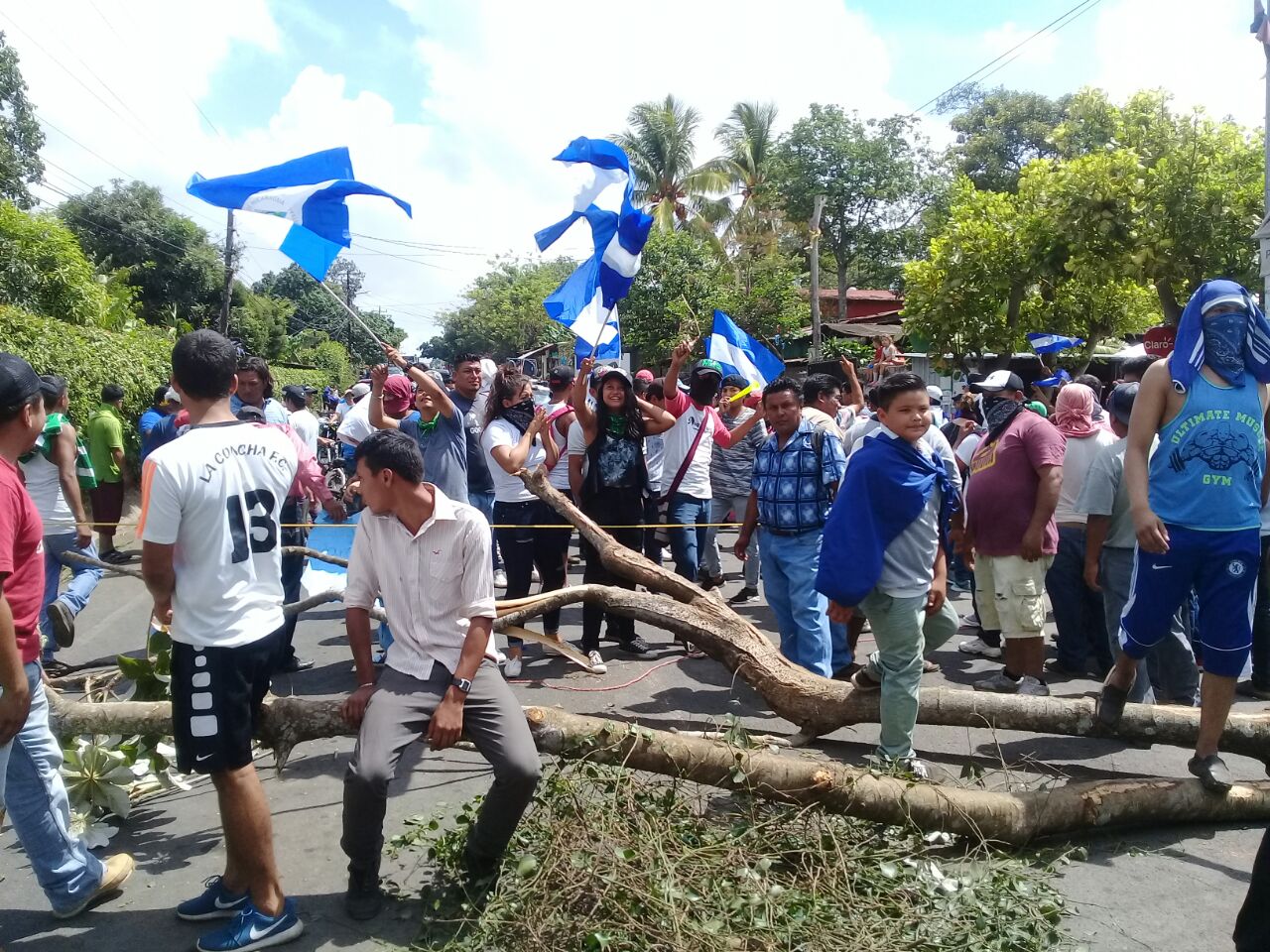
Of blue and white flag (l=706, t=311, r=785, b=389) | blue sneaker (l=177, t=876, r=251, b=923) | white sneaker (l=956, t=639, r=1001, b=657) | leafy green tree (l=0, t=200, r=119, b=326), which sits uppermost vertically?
leafy green tree (l=0, t=200, r=119, b=326)

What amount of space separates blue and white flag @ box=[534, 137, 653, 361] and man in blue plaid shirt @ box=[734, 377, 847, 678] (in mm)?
1787

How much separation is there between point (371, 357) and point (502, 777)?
72504mm

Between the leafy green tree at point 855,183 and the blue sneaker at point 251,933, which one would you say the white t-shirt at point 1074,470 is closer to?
the blue sneaker at point 251,933

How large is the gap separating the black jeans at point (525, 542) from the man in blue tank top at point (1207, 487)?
3.54 metres

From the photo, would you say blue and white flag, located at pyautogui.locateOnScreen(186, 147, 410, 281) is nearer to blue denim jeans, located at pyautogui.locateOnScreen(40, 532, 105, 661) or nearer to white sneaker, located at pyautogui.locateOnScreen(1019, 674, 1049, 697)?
blue denim jeans, located at pyautogui.locateOnScreen(40, 532, 105, 661)

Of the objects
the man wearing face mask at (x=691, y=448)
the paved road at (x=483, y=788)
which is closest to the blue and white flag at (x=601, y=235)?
the man wearing face mask at (x=691, y=448)

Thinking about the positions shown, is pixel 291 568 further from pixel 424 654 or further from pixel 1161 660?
pixel 1161 660

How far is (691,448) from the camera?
7059mm

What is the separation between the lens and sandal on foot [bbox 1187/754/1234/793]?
366 cm

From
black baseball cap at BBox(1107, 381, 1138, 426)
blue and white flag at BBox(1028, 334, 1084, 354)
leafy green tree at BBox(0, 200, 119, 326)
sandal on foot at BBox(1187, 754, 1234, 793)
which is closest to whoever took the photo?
sandal on foot at BBox(1187, 754, 1234, 793)

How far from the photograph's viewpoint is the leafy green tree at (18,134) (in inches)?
1104

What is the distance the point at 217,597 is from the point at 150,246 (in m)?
41.5

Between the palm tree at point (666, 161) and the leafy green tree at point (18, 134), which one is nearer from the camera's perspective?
the leafy green tree at point (18, 134)

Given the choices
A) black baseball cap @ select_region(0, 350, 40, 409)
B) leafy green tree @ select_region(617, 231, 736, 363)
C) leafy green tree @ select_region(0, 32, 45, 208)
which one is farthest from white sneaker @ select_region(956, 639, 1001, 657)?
leafy green tree @ select_region(0, 32, 45, 208)
